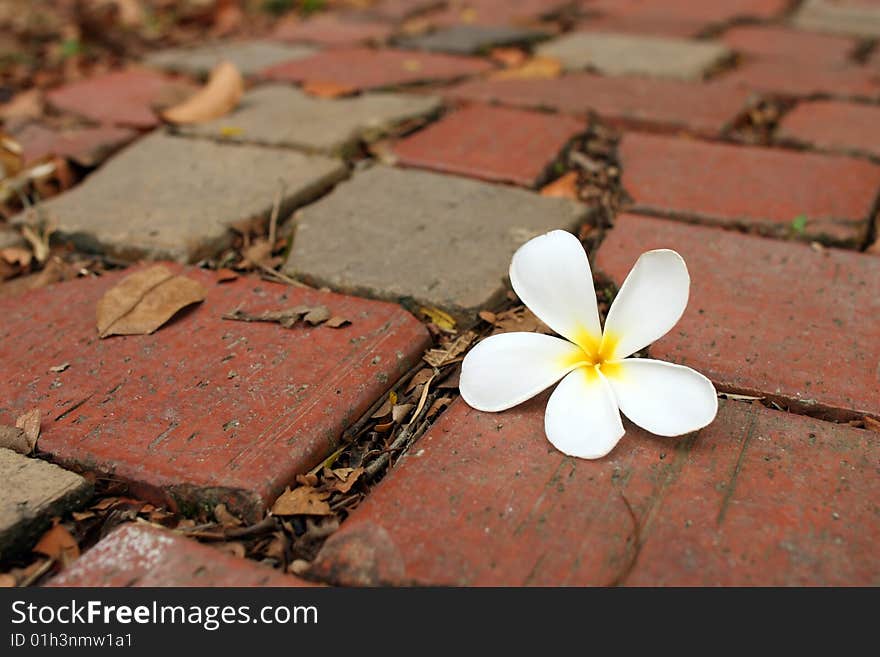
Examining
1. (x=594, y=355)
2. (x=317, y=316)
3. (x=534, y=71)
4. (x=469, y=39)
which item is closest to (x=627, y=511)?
(x=594, y=355)

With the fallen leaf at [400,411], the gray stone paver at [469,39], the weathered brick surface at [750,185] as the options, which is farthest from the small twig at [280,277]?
the gray stone paver at [469,39]

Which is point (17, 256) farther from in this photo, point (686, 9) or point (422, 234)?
point (686, 9)

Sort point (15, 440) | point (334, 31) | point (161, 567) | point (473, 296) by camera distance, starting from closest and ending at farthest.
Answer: point (161, 567), point (15, 440), point (473, 296), point (334, 31)

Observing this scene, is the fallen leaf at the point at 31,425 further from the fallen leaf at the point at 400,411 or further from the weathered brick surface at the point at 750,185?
the weathered brick surface at the point at 750,185

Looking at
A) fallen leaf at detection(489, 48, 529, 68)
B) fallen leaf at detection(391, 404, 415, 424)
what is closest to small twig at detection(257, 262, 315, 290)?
fallen leaf at detection(391, 404, 415, 424)

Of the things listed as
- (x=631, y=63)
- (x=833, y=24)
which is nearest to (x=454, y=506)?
(x=631, y=63)
